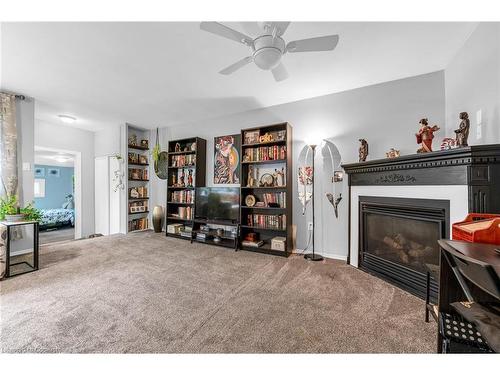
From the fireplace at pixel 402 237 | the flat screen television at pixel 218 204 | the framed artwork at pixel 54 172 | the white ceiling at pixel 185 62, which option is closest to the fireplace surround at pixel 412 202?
the fireplace at pixel 402 237

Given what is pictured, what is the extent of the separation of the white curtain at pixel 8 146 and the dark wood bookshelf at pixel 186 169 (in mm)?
2233

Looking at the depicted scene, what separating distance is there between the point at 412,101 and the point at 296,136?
5.06ft

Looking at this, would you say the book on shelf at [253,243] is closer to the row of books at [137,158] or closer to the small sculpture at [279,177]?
the small sculpture at [279,177]

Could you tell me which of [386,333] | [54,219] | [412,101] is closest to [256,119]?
[412,101]

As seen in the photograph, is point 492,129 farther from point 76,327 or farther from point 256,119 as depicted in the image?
point 76,327

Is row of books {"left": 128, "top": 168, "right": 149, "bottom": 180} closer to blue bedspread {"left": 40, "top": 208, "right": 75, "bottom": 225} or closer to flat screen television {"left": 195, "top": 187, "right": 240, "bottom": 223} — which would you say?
flat screen television {"left": 195, "top": 187, "right": 240, "bottom": 223}

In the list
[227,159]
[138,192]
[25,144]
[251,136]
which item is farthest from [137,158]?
[251,136]

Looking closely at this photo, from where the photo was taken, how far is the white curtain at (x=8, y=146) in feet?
9.62

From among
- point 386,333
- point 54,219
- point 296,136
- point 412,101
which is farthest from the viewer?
point 54,219

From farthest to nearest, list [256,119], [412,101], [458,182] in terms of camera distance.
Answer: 1. [256,119]
2. [412,101]
3. [458,182]

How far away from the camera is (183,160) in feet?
14.1

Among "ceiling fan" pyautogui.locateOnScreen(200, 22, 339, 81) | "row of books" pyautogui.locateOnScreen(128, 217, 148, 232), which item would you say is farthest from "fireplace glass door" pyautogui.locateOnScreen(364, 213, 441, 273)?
"row of books" pyautogui.locateOnScreen(128, 217, 148, 232)

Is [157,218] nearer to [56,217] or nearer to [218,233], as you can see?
[218,233]

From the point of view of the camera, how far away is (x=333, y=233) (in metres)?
3.09
